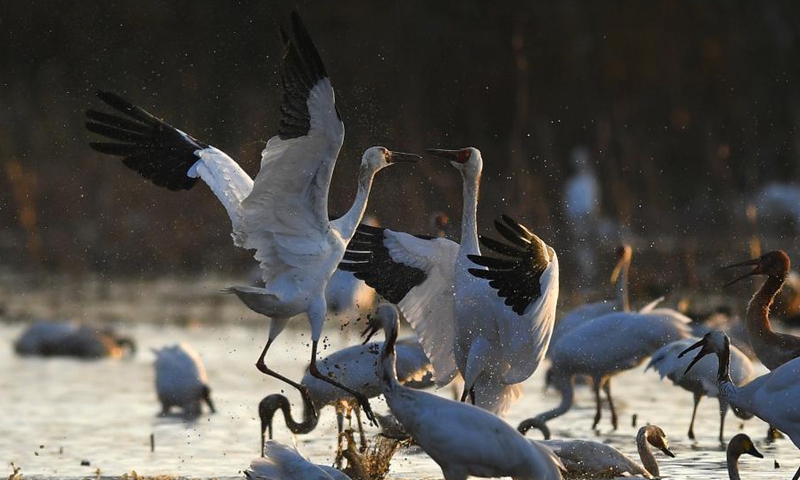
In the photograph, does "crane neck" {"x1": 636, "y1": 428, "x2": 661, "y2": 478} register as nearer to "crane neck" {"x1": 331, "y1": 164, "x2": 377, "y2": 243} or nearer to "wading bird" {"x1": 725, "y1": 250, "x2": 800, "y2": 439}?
"wading bird" {"x1": 725, "y1": 250, "x2": 800, "y2": 439}

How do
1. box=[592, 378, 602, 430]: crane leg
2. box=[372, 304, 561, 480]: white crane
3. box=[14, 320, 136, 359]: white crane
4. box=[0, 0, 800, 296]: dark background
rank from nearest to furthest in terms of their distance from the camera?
box=[372, 304, 561, 480]: white crane
box=[592, 378, 602, 430]: crane leg
box=[14, 320, 136, 359]: white crane
box=[0, 0, 800, 296]: dark background

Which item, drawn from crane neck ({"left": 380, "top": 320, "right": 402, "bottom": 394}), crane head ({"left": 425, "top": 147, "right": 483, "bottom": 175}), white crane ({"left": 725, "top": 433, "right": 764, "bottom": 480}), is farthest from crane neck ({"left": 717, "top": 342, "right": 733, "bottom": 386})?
crane neck ({"left": 380, "top": 320, "right": 402, "bottom": 394})

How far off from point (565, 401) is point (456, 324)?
64.0 inches

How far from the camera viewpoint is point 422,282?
27.3 ft

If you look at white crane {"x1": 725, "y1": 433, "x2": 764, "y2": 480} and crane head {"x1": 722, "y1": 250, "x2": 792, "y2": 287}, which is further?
crane head {"x1": 722, "y1": 250, "x2": 792, "y2": 287}

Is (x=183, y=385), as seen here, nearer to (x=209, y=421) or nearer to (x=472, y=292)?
(x=209, y=421)

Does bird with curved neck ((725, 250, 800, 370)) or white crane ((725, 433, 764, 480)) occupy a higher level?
bird with curved neck ((725, 250, 800, 370))

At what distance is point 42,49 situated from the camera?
22672 mm

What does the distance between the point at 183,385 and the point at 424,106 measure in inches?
406

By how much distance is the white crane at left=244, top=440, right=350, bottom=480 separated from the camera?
632 cm

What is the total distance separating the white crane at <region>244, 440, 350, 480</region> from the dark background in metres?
9.01

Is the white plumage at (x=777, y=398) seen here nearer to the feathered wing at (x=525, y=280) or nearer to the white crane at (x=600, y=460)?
the white crane at (x=600, y=460)

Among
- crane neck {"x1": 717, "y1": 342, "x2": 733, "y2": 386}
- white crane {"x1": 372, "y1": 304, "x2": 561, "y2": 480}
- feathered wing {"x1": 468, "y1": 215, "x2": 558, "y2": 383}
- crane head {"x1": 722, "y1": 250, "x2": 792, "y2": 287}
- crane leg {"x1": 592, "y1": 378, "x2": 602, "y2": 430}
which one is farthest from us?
Answer: crane leg {"x1": 592, "y1": 378, "x2": 602, "y2": 430}

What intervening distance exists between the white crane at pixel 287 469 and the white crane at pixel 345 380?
6.77 feet
